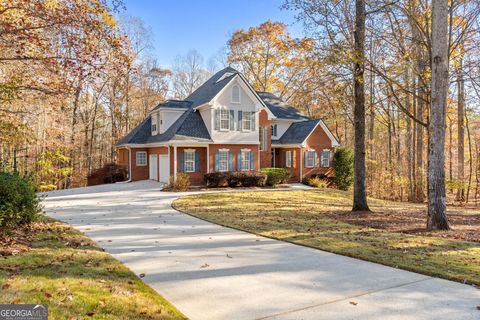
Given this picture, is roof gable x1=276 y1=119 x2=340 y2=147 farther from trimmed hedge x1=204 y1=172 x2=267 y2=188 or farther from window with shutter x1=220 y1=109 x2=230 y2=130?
window with shutter x1=220 y1=109 x2=230 y2=130

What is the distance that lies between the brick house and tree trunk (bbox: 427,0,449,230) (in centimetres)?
1430

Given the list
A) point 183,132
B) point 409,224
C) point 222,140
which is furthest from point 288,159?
point 409,224

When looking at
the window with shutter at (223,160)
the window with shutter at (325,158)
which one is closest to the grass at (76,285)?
the window with shutter at (223,160)

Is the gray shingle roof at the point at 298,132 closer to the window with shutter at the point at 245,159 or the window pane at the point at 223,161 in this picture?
the window with shutter at the point at 245,159

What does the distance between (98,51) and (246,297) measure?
7.53 meters

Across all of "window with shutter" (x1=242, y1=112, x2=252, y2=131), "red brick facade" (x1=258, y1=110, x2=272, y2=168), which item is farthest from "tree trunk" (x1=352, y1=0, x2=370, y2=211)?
"red brick facade" (x1=258, y1=110, x2=272, y2=168)

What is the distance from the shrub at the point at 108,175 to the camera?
1009 inches

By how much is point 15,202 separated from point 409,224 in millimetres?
10512

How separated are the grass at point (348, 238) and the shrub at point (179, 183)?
5.32 meters

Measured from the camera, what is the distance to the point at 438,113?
9.05 metres

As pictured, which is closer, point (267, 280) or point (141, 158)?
point (267, 280)

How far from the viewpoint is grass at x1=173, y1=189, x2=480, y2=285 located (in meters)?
5.98

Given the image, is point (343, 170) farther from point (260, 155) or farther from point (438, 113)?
point (438, 113)

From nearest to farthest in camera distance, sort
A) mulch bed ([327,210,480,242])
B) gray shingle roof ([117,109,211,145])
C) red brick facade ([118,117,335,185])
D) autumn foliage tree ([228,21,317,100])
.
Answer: mulch bed ([327,210,480,242]) → gray shingle roof ([117,109,211,145]) → red brick facade ([118,117,335,185]) → autumn foliage tree ([228,21,317,100])
